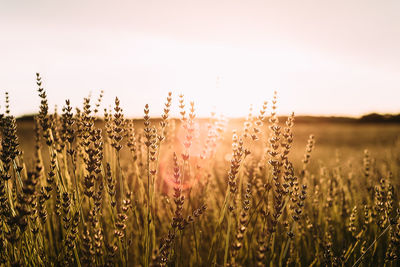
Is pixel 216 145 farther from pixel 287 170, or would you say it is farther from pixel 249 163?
pixel 287 170

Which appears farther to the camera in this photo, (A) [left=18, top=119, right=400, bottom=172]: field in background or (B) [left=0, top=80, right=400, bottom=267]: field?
(A) [left=18, top=119, right=400, bottom=172]: field in background

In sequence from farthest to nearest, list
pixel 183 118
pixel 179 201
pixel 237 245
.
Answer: pixel 183 118 → pixel 179 201 → pixel 237 245

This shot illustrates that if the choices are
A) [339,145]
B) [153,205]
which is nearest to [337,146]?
[339,145]

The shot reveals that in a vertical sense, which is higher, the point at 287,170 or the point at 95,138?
the point at 95,138

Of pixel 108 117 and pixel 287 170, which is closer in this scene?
pixel 287 170

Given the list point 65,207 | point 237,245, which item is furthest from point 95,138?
point 237,245

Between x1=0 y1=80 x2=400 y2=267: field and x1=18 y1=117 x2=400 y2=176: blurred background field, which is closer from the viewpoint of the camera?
x1=0 y1=80 x2=400 y2=267: field

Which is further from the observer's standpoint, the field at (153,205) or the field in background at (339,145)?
the field in background at (339,145)

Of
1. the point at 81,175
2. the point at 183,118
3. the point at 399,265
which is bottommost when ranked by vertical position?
the point at 399,265

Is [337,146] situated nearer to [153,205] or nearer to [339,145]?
[339,145]

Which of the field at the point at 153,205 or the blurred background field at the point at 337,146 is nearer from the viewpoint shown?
the field at the point at 153,205

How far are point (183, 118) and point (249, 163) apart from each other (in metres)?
0.91

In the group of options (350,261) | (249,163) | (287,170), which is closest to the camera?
(287,170)

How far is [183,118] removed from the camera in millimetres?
1845
